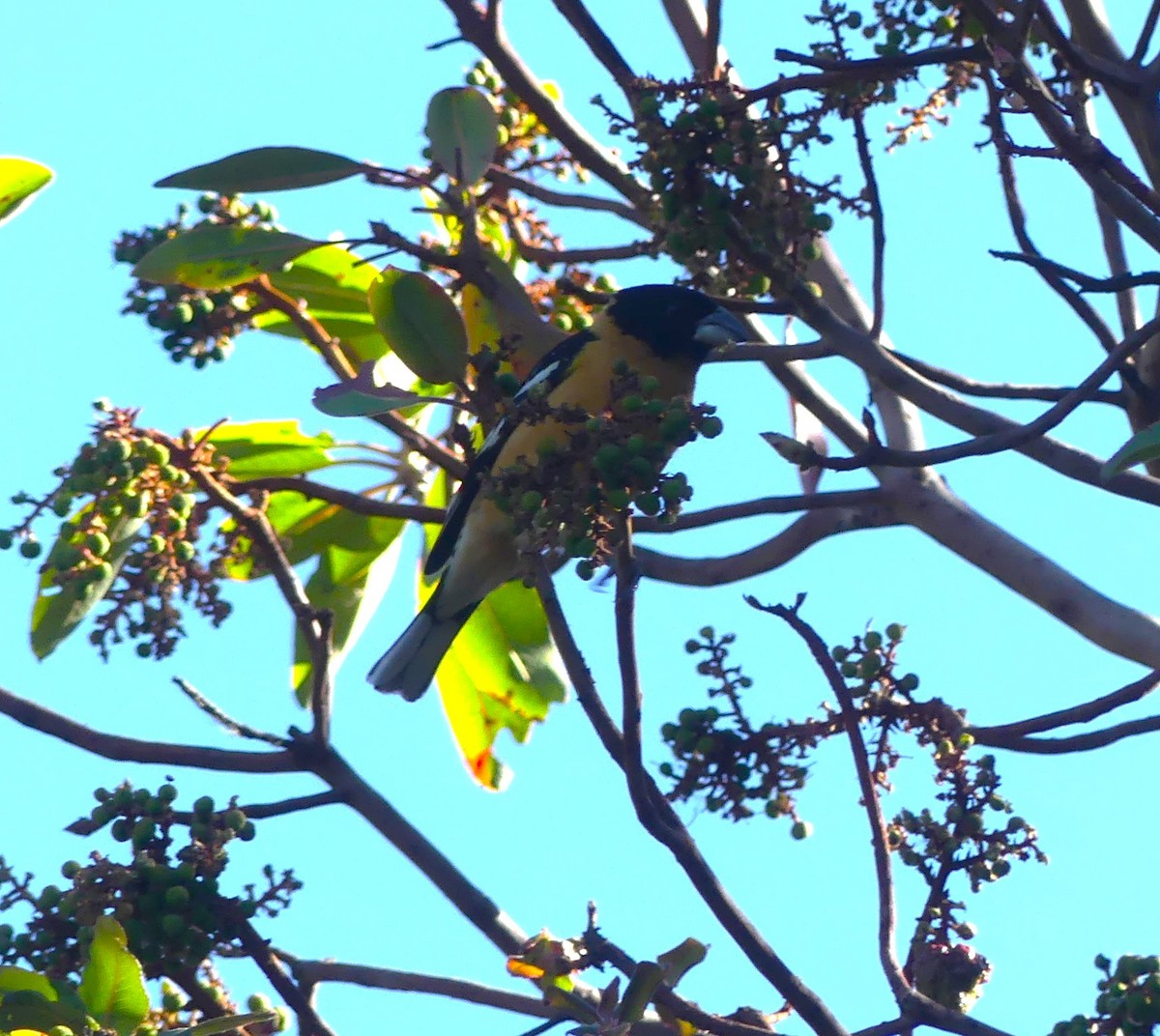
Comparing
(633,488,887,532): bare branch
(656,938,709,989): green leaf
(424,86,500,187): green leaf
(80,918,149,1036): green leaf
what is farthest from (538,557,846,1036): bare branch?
(424,86,500,187): green leaf

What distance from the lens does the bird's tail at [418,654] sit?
4.30m

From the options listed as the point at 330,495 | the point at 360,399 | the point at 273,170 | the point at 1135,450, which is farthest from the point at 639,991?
the point at 273,170

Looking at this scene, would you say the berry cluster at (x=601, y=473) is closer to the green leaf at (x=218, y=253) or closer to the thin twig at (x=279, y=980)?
the thin twig at (x=279, y=980)

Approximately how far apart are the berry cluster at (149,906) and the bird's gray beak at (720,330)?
1996 millimetres

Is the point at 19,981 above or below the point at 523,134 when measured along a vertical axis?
below

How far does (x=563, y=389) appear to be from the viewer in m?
4.01

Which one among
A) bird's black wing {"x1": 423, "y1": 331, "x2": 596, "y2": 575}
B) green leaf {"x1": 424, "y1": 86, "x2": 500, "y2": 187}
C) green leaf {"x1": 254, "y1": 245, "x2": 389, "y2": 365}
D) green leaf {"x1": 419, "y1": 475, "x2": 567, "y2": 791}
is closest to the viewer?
green leaf {"x1": 424, "y1": 86, "x2": 500, "y2": 187}

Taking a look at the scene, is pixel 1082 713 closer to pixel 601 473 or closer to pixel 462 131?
pixel 601 473

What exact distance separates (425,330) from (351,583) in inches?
60.3

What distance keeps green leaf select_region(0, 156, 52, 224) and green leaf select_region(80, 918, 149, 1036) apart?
1609 millimetres

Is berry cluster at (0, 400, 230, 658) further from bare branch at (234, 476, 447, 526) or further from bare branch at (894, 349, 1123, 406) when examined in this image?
bare branch at (894, 349, 1123, 406)

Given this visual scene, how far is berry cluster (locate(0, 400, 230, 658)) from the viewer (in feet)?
10.1

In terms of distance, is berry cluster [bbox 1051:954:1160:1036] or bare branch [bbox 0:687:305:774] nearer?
berry cluster [bbox 1051:954:1160:1036]

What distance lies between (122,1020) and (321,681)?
81 cm
